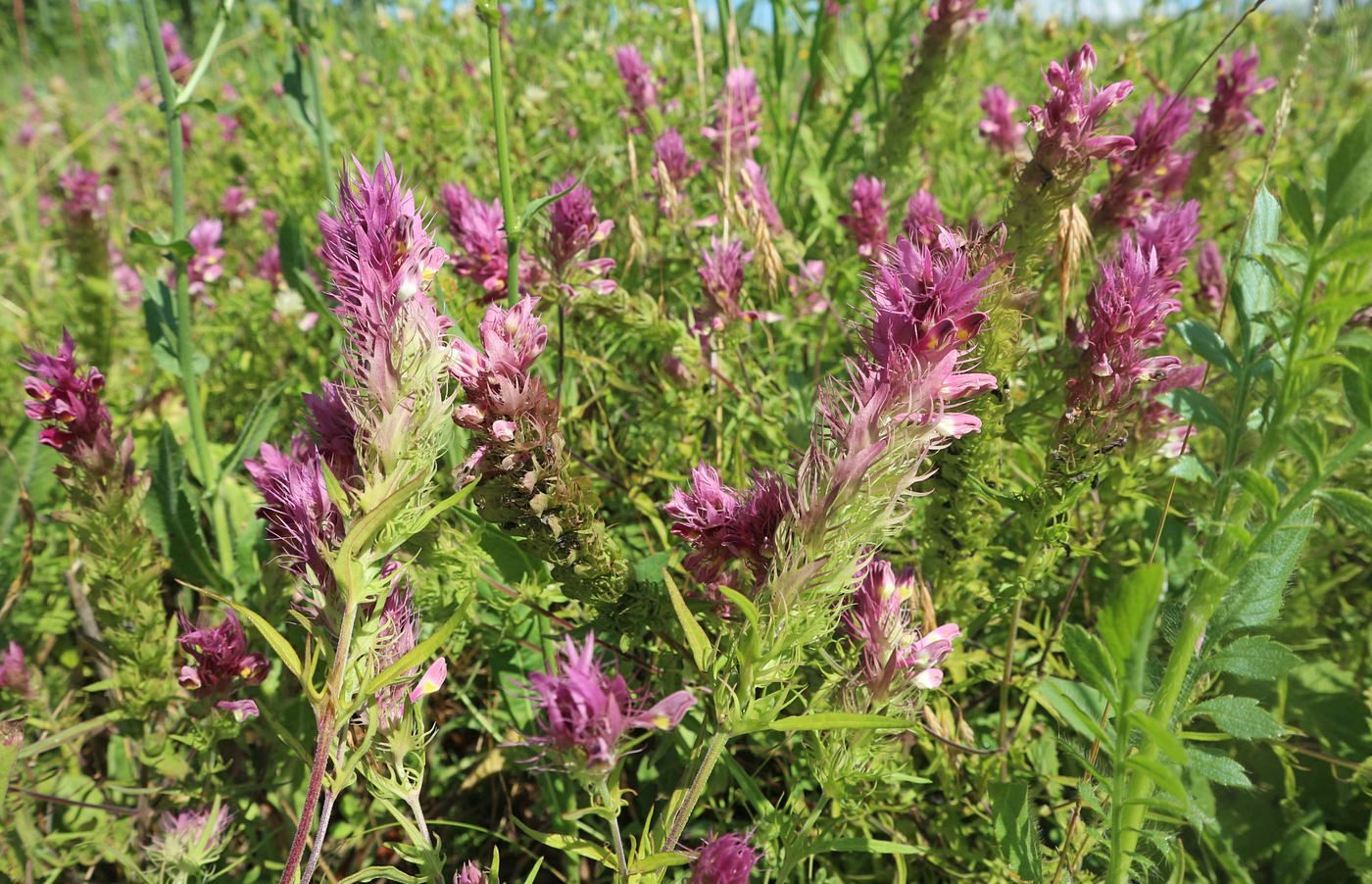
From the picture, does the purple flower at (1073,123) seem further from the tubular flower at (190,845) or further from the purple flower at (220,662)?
the tubular flower at (190,845)

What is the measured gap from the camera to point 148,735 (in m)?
1.70

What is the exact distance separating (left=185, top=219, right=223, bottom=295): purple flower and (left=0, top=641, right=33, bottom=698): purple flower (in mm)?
1813

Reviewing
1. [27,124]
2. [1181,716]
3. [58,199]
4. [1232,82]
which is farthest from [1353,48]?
[27,124]

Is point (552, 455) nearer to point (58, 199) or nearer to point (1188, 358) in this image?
point (1188, 358)

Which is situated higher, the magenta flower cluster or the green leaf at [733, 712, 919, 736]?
the green leaf at [733, 712, 919, 736]

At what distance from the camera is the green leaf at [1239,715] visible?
1174mm

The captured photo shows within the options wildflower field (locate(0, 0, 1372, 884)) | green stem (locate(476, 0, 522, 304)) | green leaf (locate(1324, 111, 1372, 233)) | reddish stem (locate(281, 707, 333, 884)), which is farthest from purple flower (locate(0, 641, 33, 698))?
green leaf (locate(1324, 111, 1372, 233))

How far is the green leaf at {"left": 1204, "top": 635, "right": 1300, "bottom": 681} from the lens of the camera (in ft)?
3.85

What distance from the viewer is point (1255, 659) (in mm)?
1206

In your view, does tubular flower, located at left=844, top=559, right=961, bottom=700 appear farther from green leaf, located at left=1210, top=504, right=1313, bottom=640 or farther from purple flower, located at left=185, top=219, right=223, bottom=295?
purple flower, located at left=185, top=219, right=223, bottom=295

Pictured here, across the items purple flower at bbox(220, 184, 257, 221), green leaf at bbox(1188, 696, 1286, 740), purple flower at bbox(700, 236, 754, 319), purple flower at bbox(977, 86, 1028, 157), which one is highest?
purple flower at bbox(977, 86, 1028, 157)

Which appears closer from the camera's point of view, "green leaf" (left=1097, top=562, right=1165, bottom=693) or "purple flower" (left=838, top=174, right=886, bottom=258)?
"green leaf" (left=1097, top=562, right=1165, bottom=693)

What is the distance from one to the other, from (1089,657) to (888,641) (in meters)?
0.30

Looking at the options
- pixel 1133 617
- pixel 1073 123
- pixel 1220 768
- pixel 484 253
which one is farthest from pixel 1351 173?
pixel 484 253
